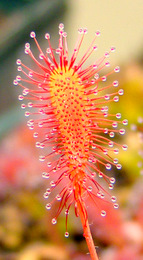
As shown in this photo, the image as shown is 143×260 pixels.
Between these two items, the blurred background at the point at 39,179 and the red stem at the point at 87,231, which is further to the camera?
the blurred background at the point at 39,179

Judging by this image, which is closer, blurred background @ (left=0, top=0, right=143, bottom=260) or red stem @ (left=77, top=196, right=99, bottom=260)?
red stem @ (left=77, top=196, right=99, bottom=260)

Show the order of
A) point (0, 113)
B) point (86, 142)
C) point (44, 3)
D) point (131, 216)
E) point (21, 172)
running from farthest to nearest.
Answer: point (44, 3), point (0, 113), point (21, 172), point (131, 216), point (86, 142)

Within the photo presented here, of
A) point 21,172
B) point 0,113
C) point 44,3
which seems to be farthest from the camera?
point 44,3

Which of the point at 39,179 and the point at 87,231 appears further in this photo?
the point at 39,179

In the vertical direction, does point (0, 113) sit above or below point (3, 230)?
above

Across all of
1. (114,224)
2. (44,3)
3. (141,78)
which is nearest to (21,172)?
(114,224)

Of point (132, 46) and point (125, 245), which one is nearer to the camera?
point (125, 245)

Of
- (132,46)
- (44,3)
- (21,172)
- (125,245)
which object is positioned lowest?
(125,245)

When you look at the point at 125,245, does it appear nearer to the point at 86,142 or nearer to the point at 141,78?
the point at 86,142
